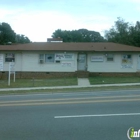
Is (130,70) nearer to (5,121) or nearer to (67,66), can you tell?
(67,66)

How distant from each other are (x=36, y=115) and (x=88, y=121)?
6.60ft

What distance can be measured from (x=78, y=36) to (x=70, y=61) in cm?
6387

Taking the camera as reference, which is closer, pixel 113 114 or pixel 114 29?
pixel 113 114

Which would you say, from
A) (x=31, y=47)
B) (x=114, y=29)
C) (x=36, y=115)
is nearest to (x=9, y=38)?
(x=114, y=29)

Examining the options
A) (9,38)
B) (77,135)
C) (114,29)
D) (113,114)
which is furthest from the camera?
(9,38)

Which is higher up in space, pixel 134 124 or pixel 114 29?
pixel 114 29

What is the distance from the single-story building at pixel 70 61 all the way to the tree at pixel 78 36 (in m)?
53.4

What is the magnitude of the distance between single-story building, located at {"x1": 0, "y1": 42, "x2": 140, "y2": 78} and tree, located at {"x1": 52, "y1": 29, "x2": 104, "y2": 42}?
2103 inches

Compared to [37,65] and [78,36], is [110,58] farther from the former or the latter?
[78,36]

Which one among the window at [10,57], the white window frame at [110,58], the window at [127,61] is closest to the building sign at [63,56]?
the white window frame at [110,58]

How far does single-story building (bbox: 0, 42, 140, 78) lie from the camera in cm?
3183

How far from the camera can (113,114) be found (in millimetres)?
8992

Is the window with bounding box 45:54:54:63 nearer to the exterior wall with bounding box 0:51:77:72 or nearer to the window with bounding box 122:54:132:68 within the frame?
the exterior wall with bounding box 0:51:77:72

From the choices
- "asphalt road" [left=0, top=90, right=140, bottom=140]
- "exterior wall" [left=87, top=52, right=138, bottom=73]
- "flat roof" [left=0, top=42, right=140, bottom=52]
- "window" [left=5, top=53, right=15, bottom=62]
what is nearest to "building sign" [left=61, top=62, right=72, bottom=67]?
"flat roof" [left=0, top=42, right=140, bottom=52]
